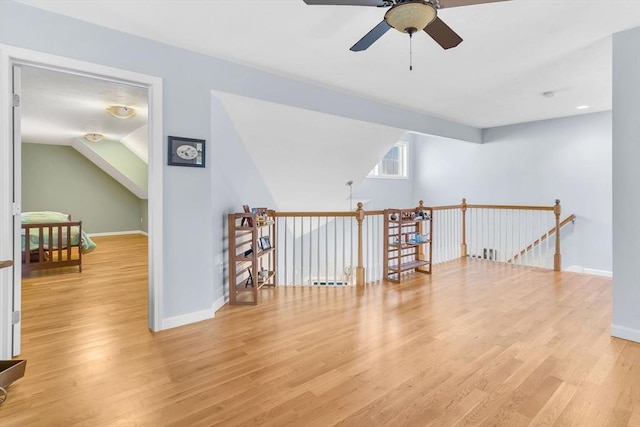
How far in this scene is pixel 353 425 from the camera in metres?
1.74

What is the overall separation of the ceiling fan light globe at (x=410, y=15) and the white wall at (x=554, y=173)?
5.55 m

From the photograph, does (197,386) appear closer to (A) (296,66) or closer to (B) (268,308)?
(B) (268,308)

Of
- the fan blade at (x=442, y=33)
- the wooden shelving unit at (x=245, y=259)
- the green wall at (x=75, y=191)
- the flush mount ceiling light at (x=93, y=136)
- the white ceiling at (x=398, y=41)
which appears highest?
the flush mount ceiling light at (x=93, y=136)

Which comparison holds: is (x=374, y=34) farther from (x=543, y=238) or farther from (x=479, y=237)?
(x=479, y=237)

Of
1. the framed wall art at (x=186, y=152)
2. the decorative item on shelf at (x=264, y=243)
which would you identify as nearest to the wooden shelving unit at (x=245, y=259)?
the decorative item on shelf at (x=264, y=243)

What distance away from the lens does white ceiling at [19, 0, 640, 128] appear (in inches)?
94.7

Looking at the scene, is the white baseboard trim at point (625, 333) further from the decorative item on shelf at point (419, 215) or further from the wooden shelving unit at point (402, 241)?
the decorative item on shelf at point (419, 215)

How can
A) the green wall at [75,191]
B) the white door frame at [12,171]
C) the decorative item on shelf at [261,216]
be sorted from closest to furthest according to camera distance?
the white door frame at [12,171]
the decorative item on shelf at [261,216]
the green wall at [75,191]

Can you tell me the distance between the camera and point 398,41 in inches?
113

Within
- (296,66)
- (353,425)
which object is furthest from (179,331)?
(296,66)

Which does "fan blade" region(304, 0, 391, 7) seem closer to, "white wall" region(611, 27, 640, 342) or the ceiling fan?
the ceiling fan

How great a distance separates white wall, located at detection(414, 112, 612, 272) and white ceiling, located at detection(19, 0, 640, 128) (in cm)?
153

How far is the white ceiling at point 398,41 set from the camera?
2.40 m

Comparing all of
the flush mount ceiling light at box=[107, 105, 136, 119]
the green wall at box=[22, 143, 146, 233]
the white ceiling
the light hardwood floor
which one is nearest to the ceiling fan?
the white ceiling
